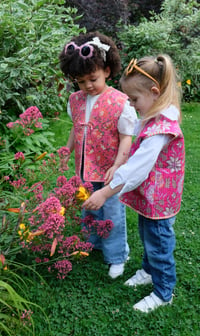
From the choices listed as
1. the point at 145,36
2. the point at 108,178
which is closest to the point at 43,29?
the point at 108,178

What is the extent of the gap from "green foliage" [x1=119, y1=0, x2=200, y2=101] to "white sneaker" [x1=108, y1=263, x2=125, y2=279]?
4548 millimetres

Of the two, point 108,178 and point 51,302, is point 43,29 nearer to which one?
point 108,178

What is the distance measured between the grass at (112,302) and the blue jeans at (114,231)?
111mm

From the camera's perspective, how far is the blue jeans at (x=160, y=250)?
5.86 feet

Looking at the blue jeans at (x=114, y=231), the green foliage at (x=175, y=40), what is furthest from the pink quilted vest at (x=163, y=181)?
the green foliage at (x=175, y=40)

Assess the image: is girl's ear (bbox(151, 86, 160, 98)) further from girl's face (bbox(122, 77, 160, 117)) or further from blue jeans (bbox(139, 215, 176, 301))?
blue jeans (bbox(139, 215, 176, 301))

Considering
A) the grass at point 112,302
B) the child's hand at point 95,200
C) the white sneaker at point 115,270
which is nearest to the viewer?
the child's hand at point 95,200

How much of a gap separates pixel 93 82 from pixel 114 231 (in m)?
0.96

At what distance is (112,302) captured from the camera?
6.83ft

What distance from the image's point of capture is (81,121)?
2.04m

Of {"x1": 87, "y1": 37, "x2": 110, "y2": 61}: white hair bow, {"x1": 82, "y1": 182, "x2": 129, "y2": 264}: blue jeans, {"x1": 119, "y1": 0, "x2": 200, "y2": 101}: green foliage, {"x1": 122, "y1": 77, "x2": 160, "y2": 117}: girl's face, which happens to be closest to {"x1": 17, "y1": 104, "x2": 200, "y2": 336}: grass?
{"x1": 82, "y1": 182, "x2": 129, "y2": 264}: blue jeans

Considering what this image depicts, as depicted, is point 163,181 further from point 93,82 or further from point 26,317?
point 26,317

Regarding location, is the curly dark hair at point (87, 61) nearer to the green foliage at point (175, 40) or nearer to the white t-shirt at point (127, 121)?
the white t-shirt at point (127, 121)

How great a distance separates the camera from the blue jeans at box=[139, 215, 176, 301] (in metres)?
1.79
